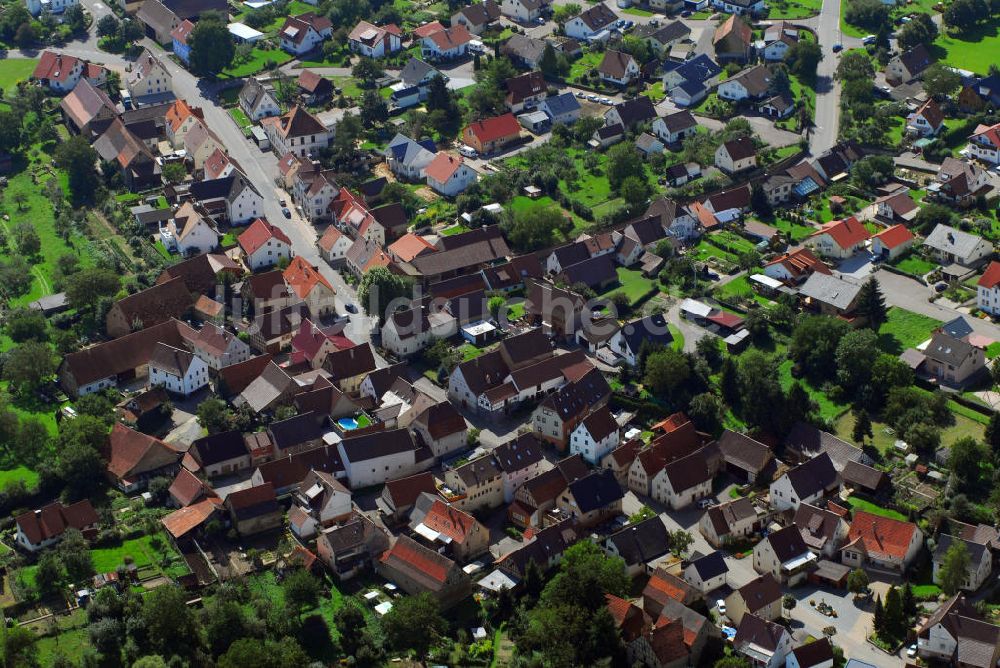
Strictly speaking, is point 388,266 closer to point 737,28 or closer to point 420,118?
point 420,118

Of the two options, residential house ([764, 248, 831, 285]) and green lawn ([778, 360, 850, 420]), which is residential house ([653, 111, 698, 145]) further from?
green lawn ([778, 360, 850, 420])

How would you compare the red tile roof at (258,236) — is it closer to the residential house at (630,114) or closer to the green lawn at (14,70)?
the residential house at (630,114)

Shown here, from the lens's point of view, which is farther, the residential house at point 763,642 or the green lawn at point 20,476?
the green lawn at point 20,476

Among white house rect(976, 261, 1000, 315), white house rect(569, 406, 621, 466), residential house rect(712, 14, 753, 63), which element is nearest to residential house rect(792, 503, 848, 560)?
white house rect(569, 406, 621, 466)

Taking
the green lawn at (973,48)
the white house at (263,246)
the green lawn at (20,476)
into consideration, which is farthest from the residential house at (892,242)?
the green lawn at (20,476)

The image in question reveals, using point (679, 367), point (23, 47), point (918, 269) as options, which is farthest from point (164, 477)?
point (23, 47)
